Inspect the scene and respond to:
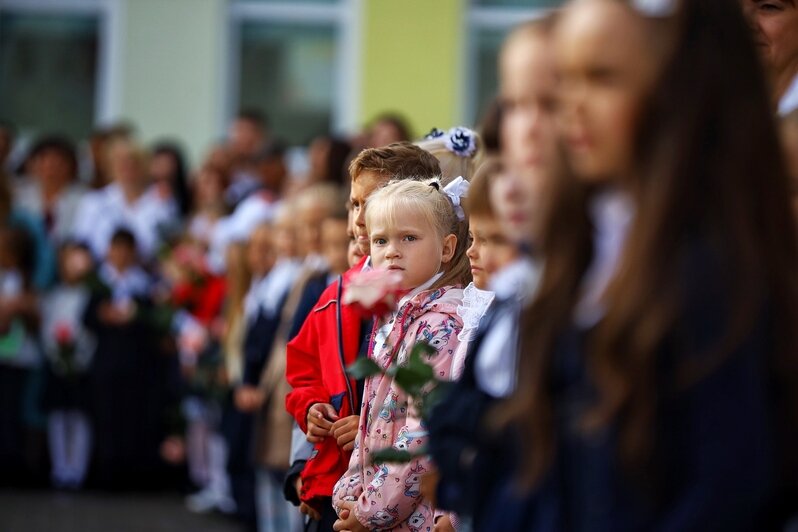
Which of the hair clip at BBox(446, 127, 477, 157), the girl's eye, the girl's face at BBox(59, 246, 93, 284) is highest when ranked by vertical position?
the girl's eye

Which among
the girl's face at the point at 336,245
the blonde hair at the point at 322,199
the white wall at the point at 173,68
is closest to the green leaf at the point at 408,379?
the girl's face at the point at 336,245

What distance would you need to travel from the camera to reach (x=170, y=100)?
12.6m

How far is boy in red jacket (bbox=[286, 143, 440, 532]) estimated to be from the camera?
4.06 meters

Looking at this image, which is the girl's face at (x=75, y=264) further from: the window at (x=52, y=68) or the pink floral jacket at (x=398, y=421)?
the pink floral jacket at (x=398, y=421)

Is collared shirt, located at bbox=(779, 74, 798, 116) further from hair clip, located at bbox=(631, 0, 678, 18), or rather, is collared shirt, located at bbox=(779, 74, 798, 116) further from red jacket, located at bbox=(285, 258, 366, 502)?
red jacket, located at bbox=(285, 258, 366, 502)

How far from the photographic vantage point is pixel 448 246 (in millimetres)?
3965

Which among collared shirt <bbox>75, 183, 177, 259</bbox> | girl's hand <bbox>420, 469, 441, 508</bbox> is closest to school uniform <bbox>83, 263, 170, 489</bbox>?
collared shirt <bbox>75, 183, 177, 259</bbox>

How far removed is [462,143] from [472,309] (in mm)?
805

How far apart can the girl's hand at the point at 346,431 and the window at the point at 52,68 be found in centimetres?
945

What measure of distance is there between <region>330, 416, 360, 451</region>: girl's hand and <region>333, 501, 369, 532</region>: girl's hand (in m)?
0.17

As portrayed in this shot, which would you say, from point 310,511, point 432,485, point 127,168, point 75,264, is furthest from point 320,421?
point 127,168

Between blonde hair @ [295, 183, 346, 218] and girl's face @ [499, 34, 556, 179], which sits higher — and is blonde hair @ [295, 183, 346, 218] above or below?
below

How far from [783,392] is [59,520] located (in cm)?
754

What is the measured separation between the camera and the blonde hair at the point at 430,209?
150 inches
